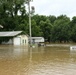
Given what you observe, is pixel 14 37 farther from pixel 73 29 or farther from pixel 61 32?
pixel 61 32

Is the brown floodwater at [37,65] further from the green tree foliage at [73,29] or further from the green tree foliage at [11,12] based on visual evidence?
the green tree foliage at [73,29]

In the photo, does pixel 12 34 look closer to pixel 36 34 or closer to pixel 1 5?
pixel 1 5

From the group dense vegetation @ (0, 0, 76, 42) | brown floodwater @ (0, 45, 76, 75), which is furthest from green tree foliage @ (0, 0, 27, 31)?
brown floodwater @ (0, 45, 76, 75)

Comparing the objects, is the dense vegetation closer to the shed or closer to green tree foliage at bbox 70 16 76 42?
green tree foliage at bbox 70 16 76 42

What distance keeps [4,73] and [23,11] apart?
2329 inches

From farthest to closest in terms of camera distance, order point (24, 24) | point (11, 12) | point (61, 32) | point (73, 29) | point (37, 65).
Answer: point (61, 32)
point (73, 29)
point (24, 24)
point (11, 12)
point (37, 65)

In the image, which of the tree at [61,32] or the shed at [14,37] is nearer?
the shed at [14,37]

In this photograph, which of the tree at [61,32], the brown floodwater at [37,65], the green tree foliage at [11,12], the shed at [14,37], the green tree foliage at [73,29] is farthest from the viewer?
the tree at [61,32]

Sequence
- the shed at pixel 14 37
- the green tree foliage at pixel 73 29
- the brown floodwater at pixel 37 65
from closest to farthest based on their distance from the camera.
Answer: the brown floodwater at pixel 37 65 < the shed at pixel 14 37 < the green tree foliage at pixel 73 29

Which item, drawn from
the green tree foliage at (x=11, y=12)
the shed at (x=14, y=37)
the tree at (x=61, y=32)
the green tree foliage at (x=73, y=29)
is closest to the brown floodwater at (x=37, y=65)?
the shed at (x=14, y=37)

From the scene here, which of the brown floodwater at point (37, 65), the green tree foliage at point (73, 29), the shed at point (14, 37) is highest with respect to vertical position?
the green tree foliage at point (73, 29)

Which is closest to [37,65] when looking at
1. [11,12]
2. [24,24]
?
[11,12]

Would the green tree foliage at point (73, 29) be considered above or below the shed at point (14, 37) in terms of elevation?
above

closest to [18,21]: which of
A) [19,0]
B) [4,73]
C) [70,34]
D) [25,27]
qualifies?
[25,27]
